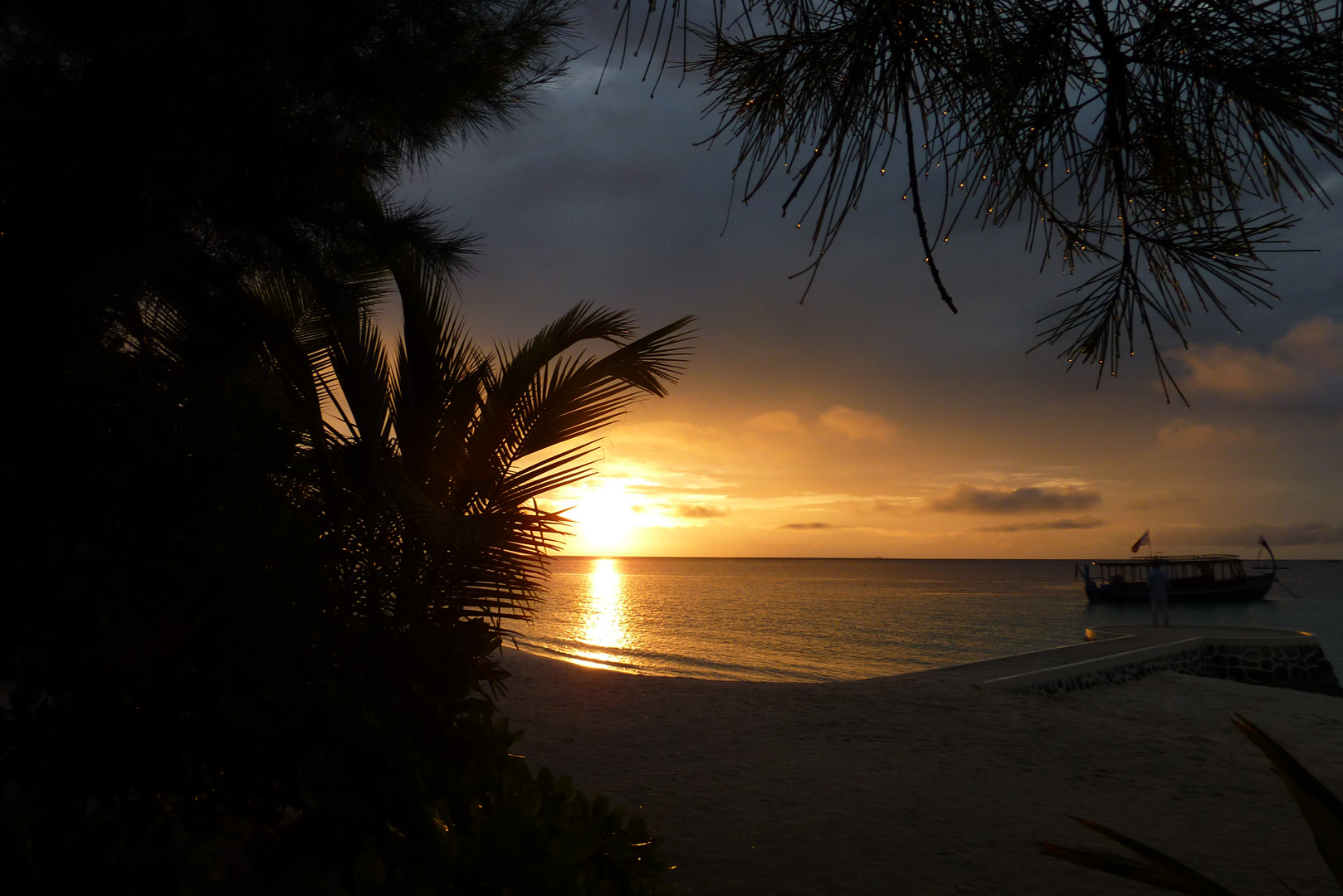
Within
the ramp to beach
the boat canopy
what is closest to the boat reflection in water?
the ramp to beach

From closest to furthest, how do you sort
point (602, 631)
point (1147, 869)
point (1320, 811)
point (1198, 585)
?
1. point (1320, 811)
2. point (1147, 869)
3. point (602, 631)
4. point (1198, 585)

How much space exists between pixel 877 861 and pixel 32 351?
15.3 ft

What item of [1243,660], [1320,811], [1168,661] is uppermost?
[1320,811]

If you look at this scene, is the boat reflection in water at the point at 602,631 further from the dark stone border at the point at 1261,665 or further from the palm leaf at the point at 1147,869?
the palm leaf at the point at 1147,869

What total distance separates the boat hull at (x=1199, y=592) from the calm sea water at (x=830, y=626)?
2.57 ft

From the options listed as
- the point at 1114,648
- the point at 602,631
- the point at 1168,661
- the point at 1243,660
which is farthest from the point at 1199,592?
the point at 1114,648

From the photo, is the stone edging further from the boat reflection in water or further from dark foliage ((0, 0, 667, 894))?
dark foliage ((0, 0, 667, 894))

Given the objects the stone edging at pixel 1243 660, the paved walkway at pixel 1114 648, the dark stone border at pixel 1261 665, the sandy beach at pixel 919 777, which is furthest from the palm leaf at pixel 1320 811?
the dark stone border at pixel 1261 665

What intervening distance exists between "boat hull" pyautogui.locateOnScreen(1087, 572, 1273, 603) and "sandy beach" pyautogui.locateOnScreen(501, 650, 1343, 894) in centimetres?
5302

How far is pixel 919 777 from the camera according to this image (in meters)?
6.02

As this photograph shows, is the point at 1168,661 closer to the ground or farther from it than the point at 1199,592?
farther from it

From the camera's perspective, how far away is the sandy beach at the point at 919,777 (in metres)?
4.29

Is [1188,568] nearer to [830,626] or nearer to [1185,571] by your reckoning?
[1185,571]

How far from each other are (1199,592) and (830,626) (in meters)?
36.8
